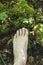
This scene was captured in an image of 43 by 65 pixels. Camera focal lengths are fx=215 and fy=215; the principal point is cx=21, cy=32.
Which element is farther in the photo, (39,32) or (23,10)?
(23,10)

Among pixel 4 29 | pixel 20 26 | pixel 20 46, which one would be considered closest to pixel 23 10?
pixel 20 26

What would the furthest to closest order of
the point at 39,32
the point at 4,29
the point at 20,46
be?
the point at 4,29
the point at 39,32
the point at 20,46

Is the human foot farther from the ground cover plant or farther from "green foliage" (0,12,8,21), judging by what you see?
"green foliage" (0,12,8,21)

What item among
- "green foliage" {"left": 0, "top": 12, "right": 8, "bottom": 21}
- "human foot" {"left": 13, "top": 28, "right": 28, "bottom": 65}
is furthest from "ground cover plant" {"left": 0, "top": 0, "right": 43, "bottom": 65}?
"human foot" {"left": 13, "top": 28, "right": 28, "bottom": 65}

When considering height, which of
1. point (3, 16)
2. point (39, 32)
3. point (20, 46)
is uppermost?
point (3, 16)

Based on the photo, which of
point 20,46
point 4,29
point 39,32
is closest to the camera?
point 20,46

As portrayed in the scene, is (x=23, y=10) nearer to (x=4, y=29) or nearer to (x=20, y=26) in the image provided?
(x=20, y=26)

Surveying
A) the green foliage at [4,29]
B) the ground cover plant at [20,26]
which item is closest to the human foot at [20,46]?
the ground cover plant at [20,26]

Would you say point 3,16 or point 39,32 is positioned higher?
point 3,16
